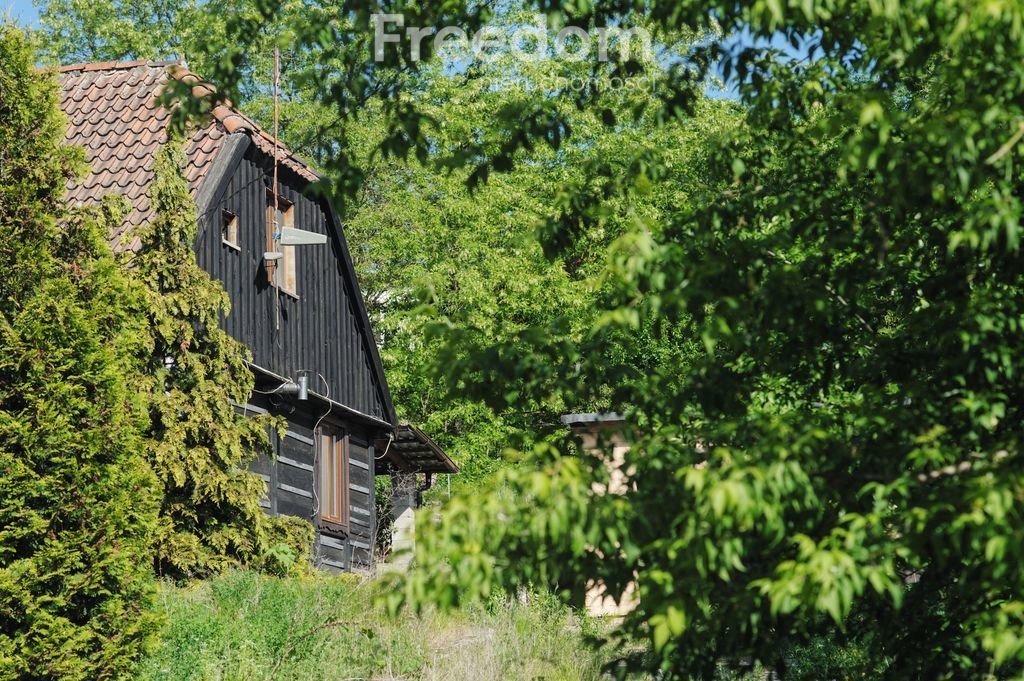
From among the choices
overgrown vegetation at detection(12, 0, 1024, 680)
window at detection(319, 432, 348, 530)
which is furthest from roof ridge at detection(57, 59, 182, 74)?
overgrown vegetation at detection(12, 0, 1024, 680)

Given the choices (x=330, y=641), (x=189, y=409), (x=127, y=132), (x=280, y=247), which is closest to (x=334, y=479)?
(x=280, y=247)

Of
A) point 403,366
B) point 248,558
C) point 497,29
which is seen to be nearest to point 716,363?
point 248,558

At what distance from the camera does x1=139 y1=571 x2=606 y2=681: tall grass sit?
10875 millimetres

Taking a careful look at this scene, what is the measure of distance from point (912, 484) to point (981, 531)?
1.71 ft

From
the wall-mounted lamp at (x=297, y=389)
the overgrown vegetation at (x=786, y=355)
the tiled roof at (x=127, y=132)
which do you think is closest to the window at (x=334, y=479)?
the wall-mounted lamp at (x=297, y=389)

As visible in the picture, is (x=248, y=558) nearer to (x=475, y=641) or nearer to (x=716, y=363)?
(x=475, y=641)

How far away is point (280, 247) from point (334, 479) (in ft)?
13.1

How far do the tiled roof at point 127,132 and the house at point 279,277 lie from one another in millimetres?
22

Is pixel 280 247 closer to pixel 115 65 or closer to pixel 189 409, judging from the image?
pixel 115 65

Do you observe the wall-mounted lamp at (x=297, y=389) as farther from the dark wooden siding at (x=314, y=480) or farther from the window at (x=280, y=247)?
the window at (x=280, y=247)

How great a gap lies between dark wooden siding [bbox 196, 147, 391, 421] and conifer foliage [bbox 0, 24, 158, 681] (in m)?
4.80

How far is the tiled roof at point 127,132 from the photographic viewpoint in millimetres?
15367

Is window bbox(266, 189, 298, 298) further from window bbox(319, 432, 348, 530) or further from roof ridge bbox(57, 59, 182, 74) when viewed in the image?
window bbox(319, 432, 348, 530)

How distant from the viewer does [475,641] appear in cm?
1188
